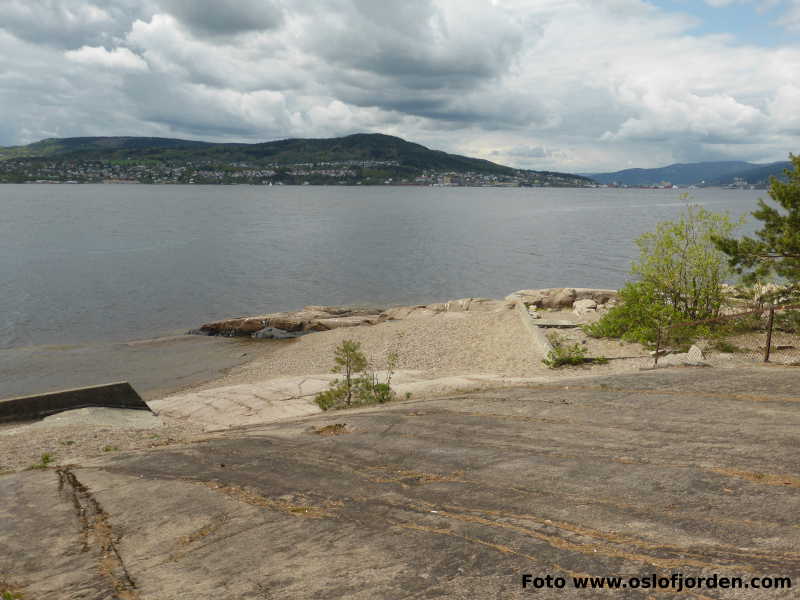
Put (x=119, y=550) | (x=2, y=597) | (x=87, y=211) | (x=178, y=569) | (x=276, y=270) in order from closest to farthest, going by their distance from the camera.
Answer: (x=2, y=597)
(x=178, y=569)
(x=119, y=550)
(x=276, y=270)
(x=87, y=211)

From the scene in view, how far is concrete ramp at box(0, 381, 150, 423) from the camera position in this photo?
50.0ft

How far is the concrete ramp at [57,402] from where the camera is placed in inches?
600

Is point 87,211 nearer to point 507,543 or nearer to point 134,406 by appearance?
point 134,406

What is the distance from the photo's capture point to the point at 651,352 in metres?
19.4

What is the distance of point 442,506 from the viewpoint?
6.05 meters

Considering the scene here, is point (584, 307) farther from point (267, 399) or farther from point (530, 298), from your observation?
point (267, 399)

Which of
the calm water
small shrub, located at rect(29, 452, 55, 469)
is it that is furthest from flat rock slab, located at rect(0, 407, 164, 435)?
the calm water

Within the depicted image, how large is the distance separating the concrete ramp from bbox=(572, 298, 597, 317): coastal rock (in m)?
24.1

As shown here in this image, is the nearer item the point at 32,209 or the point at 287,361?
the point at 287,361

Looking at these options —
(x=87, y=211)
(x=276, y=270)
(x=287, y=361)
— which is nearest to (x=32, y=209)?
(x=87, y=211)

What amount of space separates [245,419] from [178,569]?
11954mm

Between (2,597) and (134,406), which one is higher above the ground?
(2,597)

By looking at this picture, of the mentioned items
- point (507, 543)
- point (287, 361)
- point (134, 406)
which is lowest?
point (287, 361)

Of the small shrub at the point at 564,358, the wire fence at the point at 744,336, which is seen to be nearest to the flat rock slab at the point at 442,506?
the wire fence at the point at 744,336
